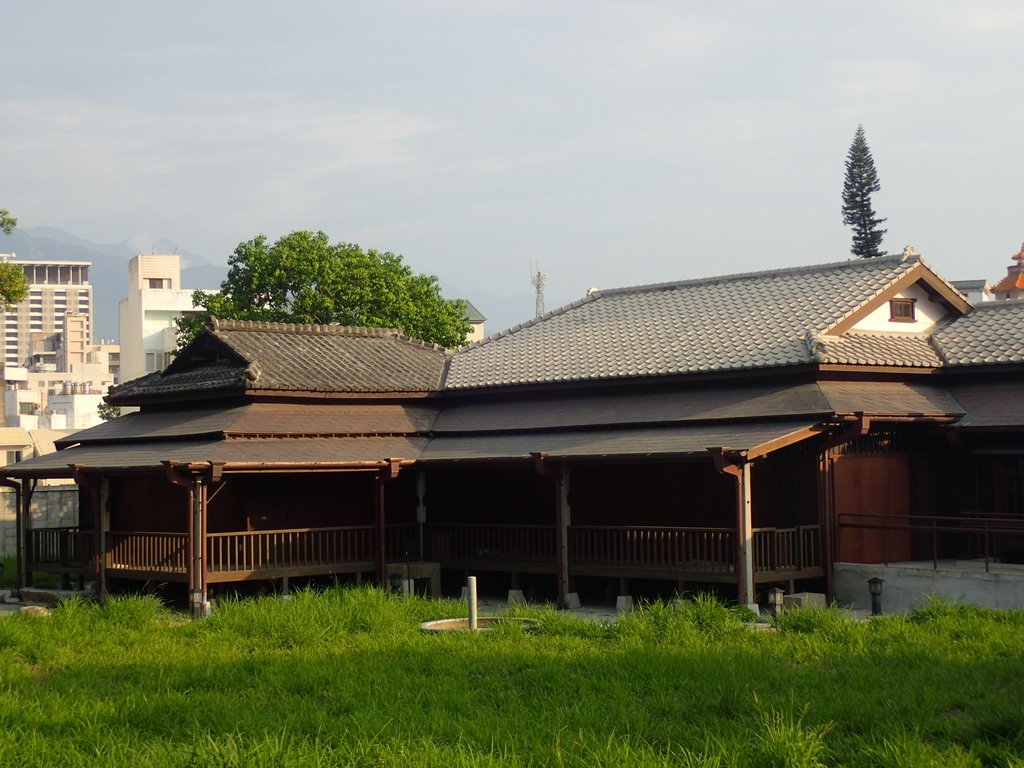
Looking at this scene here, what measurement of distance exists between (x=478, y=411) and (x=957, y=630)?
12.2 meters

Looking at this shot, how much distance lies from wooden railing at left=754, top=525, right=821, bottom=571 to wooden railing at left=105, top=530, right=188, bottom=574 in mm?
9141

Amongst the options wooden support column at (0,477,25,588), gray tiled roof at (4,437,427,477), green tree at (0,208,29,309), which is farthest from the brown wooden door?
green tree at (0,208,29,309)

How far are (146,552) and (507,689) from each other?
11453 millimetres

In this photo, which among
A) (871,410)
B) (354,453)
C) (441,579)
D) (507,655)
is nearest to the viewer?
(507,655)

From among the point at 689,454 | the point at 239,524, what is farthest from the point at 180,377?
the point at 689,454

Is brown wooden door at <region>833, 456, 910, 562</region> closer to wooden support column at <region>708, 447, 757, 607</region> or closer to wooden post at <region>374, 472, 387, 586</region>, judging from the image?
wooden support column at <region>708, 447, 757, 607</region>

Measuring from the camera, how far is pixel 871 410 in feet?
71.5

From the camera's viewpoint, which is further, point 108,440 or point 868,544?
point 108,440

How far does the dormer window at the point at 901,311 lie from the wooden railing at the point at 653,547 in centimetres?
600

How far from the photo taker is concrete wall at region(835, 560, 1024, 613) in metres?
19.9

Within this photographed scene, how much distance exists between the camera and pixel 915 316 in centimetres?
2547

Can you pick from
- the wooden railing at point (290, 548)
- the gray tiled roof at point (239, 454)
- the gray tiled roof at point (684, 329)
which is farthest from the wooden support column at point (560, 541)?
the wooden railing at point (290, 548)

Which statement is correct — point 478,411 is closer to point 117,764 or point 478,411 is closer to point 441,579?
point 441,579

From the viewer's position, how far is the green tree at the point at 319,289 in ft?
139
